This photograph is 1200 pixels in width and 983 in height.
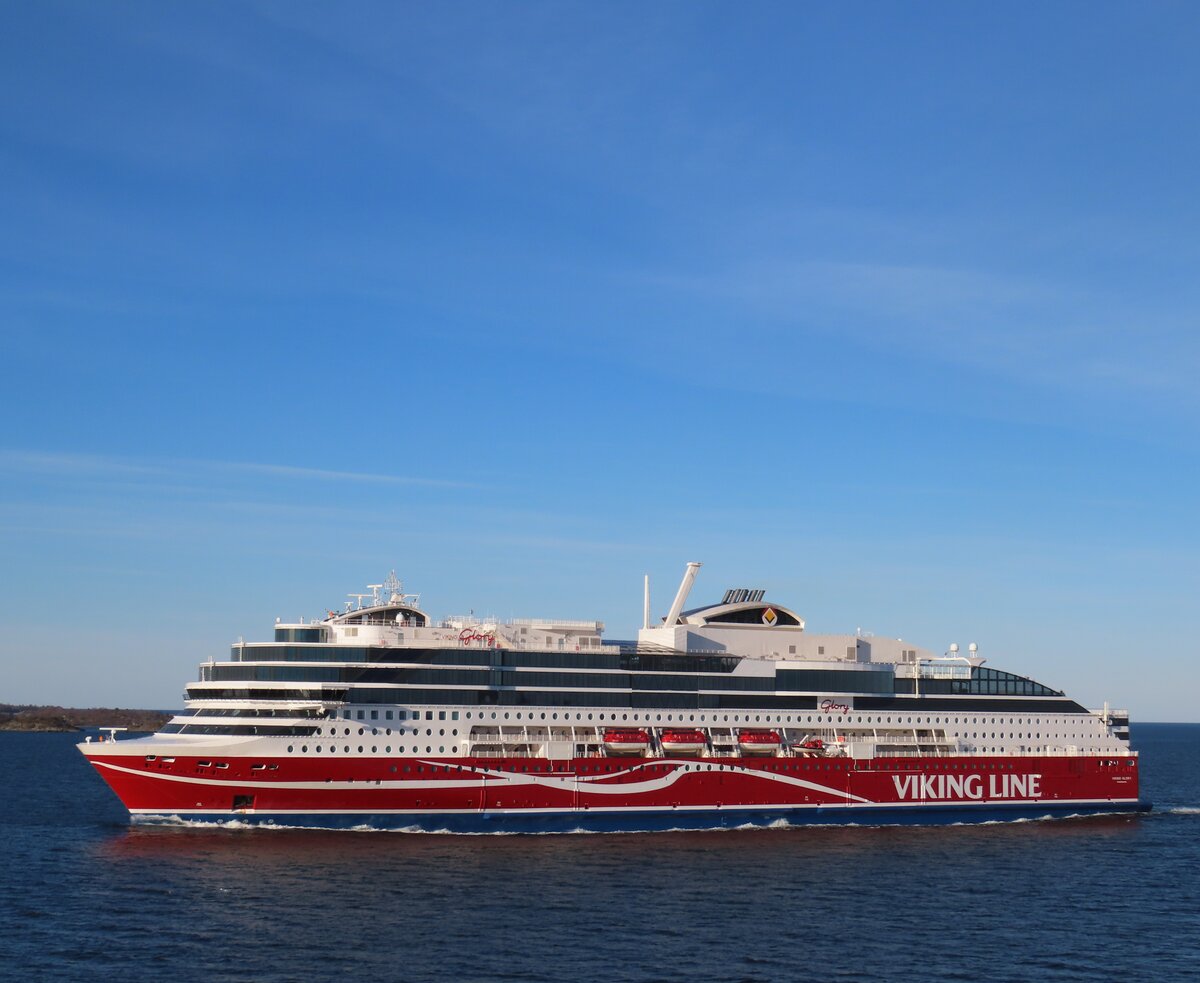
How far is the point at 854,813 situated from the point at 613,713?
44.6 ft

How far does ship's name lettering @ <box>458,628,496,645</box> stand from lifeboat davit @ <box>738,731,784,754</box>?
13292 millimetres

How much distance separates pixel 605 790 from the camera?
53938 mm

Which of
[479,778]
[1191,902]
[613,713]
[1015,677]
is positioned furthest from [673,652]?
[1191,902]

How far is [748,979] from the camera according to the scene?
32.1 meters

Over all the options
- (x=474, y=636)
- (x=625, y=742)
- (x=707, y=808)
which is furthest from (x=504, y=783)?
(x=707, y=808)

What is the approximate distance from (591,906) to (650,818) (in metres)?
15.5

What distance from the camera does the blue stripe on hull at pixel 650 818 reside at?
49.8 meters

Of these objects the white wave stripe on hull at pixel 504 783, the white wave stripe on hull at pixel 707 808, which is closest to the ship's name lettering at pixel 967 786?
the white wave stripe on hull at pixel 707 808

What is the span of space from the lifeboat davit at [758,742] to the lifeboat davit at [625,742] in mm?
5020

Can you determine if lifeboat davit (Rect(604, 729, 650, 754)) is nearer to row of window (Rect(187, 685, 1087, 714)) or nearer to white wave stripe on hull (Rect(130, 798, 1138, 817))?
row of window (Rect(187, 685, 1087, 714))

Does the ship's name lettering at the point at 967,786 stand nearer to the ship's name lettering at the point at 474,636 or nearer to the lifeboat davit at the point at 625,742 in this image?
the lifeboat davit at the point at 625,742

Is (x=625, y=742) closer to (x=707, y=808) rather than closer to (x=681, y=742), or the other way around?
(x=681, y=742)

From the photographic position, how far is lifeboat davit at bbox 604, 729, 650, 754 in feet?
180

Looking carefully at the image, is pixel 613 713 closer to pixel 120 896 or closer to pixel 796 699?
pixel 796 699
